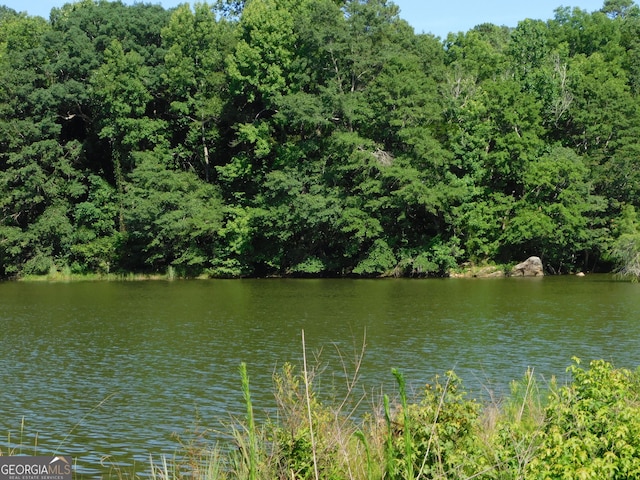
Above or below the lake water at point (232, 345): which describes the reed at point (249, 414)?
above

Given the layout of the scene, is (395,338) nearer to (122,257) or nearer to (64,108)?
(122,257)

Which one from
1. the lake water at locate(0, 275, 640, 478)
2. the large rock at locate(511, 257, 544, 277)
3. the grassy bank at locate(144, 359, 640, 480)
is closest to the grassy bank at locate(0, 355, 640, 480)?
the grassy bank at locate(144, 359, 640, 480)

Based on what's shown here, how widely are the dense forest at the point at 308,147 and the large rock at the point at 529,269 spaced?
48.8 inches

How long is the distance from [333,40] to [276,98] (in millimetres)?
4388

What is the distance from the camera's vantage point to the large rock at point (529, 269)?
44.9 metres

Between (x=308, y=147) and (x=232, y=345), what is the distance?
24845mm

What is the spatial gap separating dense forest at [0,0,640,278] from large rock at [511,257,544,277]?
124 centimetres

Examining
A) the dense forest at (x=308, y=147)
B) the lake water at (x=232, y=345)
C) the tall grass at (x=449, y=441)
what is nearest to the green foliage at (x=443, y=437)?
the tall grass at (x=449, y=441)

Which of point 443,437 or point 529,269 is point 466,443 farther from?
point 529,269

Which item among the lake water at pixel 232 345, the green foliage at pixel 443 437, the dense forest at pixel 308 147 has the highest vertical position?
the dense forest at pixel 308 147

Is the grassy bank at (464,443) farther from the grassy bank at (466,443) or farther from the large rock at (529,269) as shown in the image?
the large rock at (529,269)

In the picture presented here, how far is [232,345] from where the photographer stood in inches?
923

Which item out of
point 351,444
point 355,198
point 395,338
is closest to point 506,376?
point 395,338

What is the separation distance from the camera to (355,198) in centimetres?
4562
